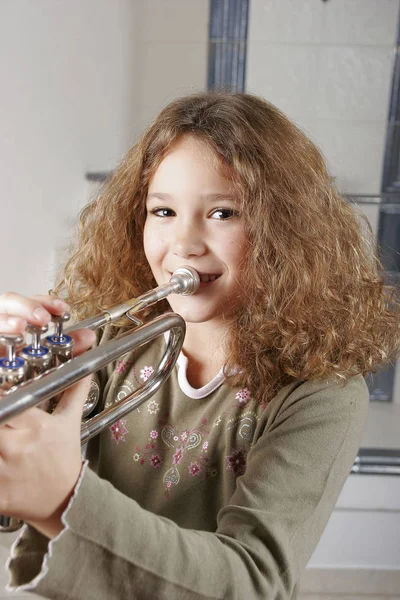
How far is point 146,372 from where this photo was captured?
105 cm

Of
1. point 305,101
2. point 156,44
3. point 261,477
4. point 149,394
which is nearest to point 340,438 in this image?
point 261,477

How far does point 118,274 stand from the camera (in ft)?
3.68

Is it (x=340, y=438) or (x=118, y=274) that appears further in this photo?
(x=118, y=274)

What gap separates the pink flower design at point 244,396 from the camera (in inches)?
36.9

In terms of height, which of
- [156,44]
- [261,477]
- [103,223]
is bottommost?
[261,477]

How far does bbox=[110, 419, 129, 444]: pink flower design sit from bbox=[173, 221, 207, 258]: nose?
267 millimetres

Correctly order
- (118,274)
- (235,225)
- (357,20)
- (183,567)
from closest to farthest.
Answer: (183,567), (235,225), (118,274), (357,20)

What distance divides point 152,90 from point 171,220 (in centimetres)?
151

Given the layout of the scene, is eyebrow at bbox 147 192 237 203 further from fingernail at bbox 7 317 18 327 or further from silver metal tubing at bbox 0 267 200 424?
fingernail at bbox 7 317 18 327

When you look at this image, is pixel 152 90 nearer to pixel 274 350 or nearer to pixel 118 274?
pixel 118 274

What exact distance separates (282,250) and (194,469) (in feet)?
0.98

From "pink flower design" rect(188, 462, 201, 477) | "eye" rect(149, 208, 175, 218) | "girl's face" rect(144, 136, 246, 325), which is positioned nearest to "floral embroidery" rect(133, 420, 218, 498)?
"pink flower design" rect(188, 462, 201, 477)

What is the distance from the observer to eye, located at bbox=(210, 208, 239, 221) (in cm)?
90

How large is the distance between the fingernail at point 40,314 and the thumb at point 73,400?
10cm
